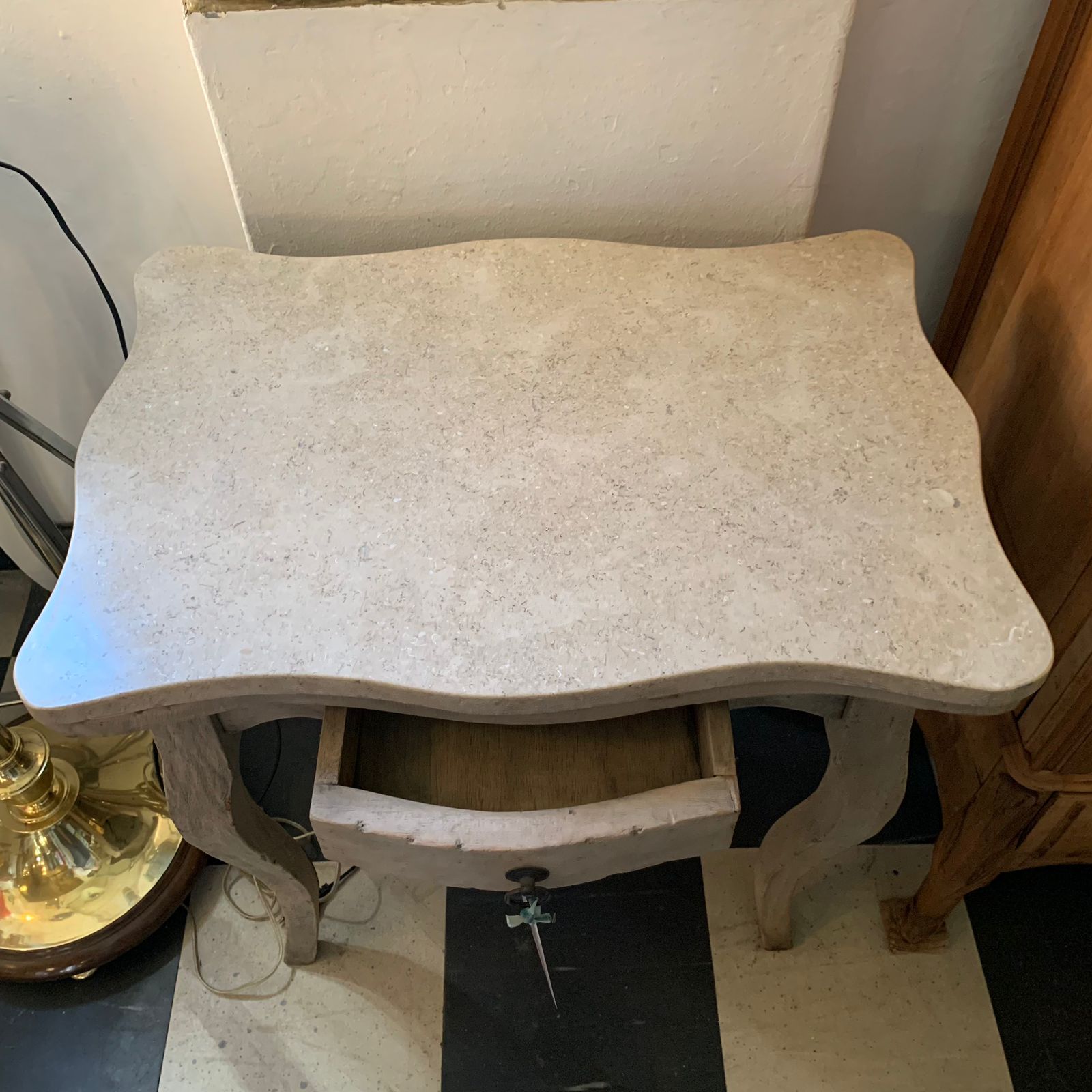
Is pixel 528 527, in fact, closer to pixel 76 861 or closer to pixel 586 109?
pixel 586 109

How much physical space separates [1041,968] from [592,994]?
1.75 feet

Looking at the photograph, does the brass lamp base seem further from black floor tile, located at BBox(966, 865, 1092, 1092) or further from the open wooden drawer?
black floor tile, located at BBox(966, 865, 1092, 1092)

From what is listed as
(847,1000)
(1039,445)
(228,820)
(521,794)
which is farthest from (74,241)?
(847,1000)

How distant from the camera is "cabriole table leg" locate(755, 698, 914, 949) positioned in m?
0.72

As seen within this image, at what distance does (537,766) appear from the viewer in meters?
0.78

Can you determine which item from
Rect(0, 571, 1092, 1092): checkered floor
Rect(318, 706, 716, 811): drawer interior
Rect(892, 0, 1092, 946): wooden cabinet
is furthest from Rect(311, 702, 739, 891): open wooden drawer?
Rect(0, 571, 1092, 1092): checkered floor

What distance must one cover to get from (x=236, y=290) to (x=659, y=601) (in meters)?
0.49

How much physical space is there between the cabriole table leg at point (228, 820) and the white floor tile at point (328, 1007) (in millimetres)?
75

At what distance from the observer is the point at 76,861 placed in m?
1.09

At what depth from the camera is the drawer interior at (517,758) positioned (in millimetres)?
768

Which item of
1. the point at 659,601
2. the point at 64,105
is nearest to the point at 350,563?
the point at 659,601

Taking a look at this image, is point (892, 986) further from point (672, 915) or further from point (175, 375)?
point (175, 375)

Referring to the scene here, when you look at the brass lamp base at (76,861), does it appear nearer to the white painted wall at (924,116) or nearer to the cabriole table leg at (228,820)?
the cabriole table leg at (228,820)

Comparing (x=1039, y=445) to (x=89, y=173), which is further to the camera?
(x=89, y=173)
